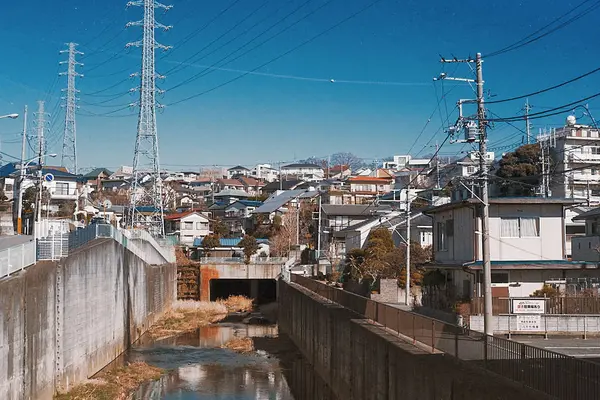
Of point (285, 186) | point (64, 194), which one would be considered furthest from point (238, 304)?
point (285, 186)

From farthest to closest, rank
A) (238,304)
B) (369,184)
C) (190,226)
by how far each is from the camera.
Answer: (369,184), (190,226), (238,304)

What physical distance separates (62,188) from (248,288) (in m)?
24.5

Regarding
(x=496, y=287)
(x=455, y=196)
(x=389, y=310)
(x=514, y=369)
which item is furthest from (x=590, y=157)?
(x=514, y=369)

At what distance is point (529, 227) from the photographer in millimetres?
31375

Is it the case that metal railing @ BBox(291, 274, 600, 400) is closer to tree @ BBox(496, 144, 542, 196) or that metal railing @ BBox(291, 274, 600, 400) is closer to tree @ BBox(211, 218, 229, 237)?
tree @ BBox(496, 144, 542, 196)

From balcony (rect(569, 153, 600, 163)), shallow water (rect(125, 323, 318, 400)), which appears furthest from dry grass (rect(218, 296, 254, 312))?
balcony (rect(569, 153, 600, 163))

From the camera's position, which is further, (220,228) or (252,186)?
(252,186)

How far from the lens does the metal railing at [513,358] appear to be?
916 centimetres

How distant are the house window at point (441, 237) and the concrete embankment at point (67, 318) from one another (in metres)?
16.6

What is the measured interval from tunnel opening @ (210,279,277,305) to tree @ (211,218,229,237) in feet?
47.7

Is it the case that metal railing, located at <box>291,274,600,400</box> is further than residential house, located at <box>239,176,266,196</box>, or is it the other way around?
residential house, located at <box>239,176,266,196</box>

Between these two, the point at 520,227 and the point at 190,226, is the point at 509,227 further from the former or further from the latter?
the point at 190,226

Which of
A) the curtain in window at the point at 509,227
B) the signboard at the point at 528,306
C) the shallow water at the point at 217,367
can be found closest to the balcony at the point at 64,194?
the shallow water at the point at 217,367

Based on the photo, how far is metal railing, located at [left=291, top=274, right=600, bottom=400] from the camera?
9.16m
